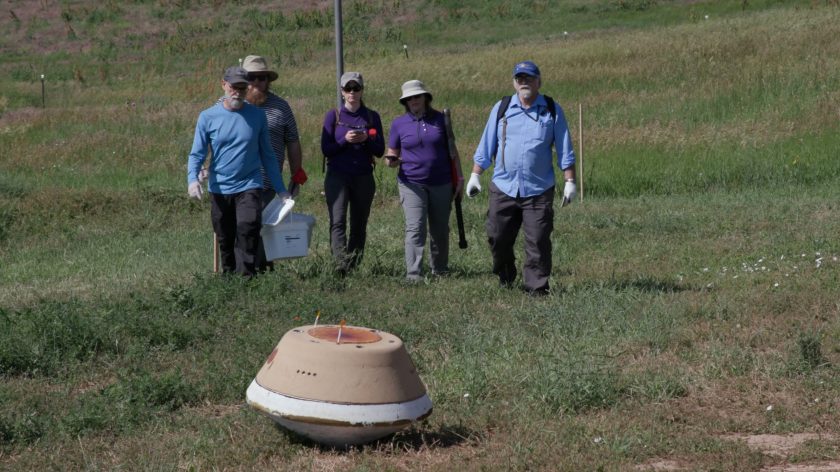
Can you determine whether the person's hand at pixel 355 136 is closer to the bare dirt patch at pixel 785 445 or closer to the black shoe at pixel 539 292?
the black shoe at pixel 539 292

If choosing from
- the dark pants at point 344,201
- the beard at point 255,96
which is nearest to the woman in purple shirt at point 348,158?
the dark pants at point 344,201

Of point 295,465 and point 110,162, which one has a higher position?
point 295,465

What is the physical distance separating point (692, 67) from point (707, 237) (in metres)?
14.4

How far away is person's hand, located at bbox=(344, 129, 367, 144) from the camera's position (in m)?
9.92

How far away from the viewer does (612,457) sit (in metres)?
5.18

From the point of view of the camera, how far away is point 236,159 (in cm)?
916

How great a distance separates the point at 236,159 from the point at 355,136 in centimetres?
118

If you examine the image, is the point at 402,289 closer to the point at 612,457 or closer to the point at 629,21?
the point at 612,457

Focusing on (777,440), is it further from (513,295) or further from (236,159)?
(236,159)

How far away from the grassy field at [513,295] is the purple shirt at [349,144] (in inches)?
32.3

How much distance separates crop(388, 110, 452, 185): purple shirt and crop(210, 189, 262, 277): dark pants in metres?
1.35

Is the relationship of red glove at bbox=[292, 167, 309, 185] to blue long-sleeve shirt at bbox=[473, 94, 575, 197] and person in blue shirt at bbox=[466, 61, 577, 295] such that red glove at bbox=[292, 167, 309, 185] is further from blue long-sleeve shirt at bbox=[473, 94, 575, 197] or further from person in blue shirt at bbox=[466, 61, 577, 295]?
blue long-sleeve shirt at bbox=[473, 94, 575, 197]

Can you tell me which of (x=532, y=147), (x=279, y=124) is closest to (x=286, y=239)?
(x=279, y=124)

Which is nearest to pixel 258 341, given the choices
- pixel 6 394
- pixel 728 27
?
pixel 6 394
